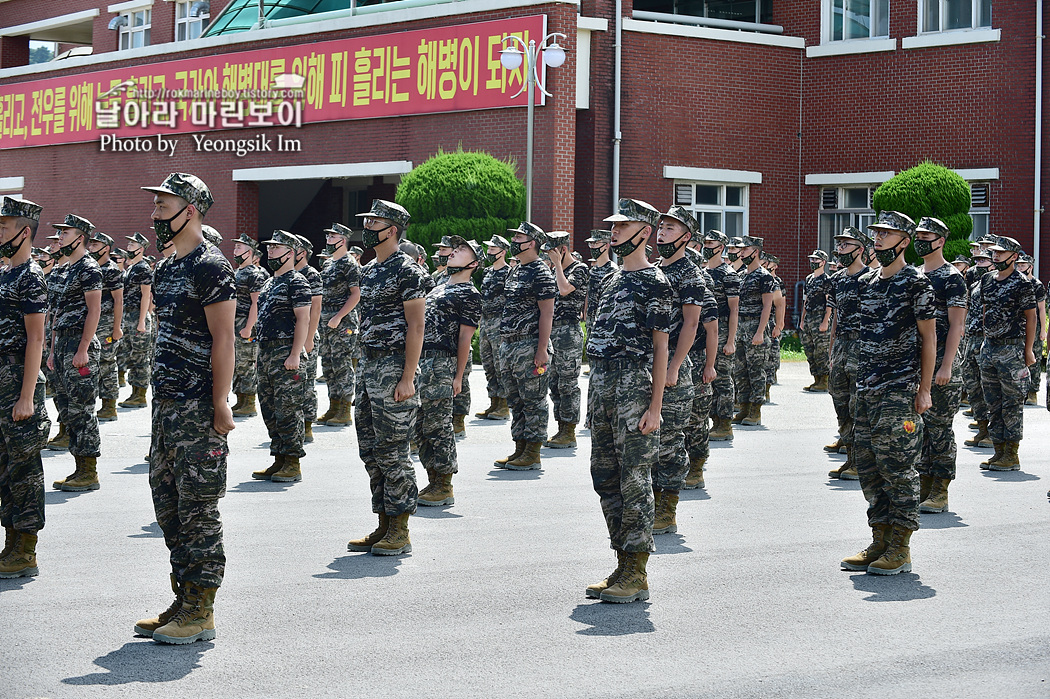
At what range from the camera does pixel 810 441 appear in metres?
13.7

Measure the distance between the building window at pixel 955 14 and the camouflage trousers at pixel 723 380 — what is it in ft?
60.3

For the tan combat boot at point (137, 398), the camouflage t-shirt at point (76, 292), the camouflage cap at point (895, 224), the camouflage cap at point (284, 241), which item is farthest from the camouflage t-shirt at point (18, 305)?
the tan combat boot at point (137, 398)

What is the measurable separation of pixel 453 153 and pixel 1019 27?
504 inches

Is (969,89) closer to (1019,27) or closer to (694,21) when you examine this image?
(1019,27)

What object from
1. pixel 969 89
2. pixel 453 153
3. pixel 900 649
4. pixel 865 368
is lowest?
pixel 900 649

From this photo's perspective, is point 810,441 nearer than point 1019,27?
Yes

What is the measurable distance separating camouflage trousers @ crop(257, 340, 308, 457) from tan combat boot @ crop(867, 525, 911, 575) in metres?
5.14

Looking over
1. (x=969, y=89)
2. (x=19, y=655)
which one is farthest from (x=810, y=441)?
(x=969, y=89)

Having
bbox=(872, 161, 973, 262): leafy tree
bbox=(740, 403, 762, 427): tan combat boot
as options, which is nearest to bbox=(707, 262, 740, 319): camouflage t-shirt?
bbox=(740, 403, 762, 427): tan combat boot

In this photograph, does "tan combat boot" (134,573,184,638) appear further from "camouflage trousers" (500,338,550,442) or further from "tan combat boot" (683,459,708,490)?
"camouflage trousers" (500,338,550,442)

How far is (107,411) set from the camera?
1434 cm

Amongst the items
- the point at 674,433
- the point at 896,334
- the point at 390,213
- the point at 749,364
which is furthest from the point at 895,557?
the point at 749,364

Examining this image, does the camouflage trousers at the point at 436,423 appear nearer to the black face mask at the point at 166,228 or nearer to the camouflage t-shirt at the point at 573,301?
the camouflage t-shirt at the point at 573,301

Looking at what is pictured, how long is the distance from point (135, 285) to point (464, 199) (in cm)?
997
